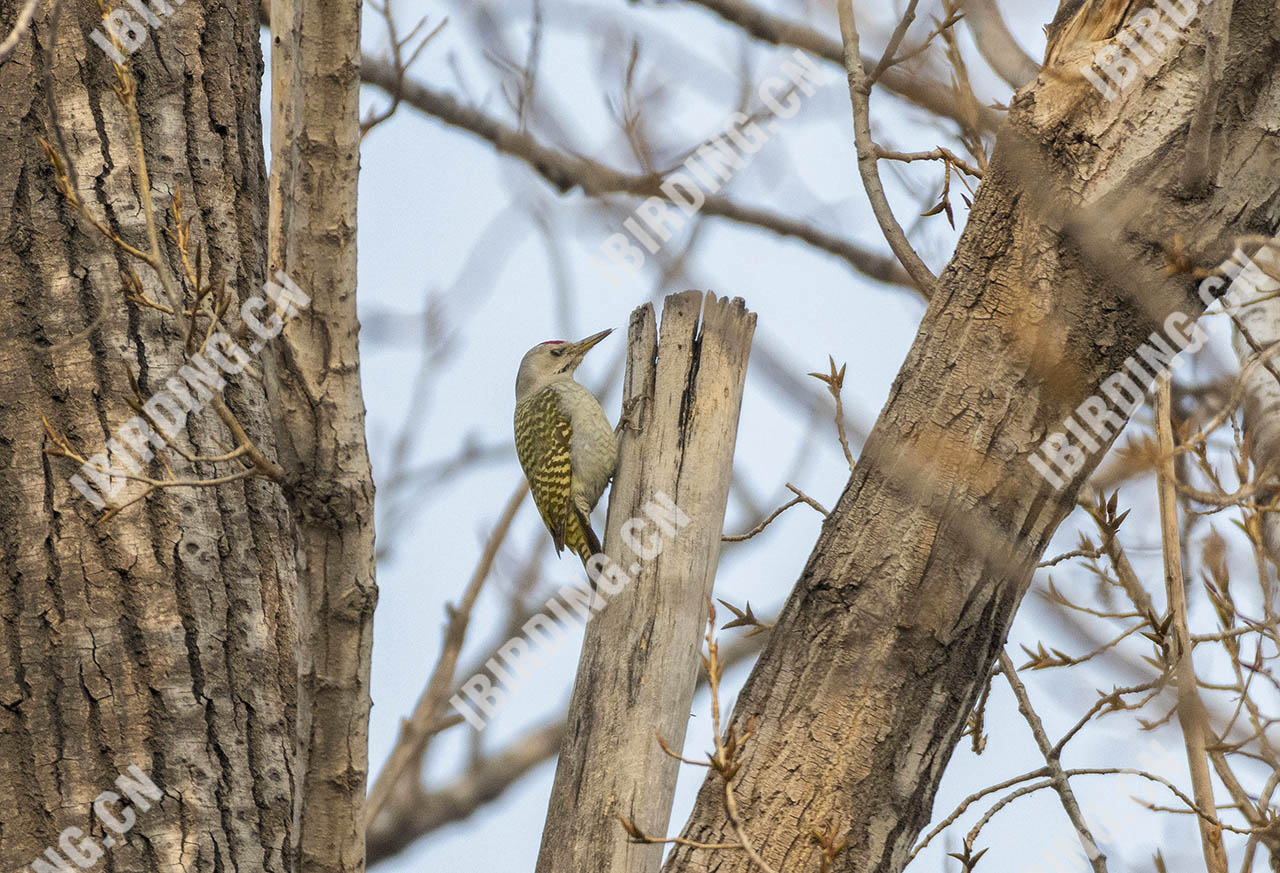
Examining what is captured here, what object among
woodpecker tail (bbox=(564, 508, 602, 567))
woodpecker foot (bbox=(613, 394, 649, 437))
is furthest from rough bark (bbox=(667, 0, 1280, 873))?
woodpecker tail (bbox=(564, 508, 602, 567))

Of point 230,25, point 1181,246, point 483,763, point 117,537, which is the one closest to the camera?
point 1181,246

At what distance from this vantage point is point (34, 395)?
2.89 m

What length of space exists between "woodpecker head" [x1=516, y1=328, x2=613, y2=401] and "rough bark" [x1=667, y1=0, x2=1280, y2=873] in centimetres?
349

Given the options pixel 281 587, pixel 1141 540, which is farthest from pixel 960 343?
pixel 281 587

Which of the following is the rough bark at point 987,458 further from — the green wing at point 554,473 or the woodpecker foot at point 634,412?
the green wing at point 554,473

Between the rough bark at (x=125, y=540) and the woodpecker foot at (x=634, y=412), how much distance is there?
100 centimetres

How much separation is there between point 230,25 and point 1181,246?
2.69 m

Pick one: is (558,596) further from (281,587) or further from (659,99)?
(659,99)

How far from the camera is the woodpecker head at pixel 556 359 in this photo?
5570mm

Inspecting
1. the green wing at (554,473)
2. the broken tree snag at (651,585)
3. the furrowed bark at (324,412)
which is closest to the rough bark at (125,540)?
the furrowed bark at (324,412)

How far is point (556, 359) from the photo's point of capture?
5.63 meters

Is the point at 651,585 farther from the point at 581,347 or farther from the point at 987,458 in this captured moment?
the point at 581,347

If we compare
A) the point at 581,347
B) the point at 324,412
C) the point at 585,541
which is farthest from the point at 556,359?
the point at 324,412

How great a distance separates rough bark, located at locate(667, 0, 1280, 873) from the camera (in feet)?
6.73
